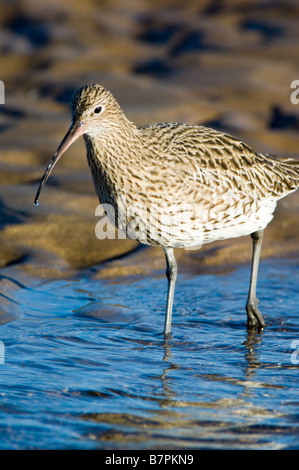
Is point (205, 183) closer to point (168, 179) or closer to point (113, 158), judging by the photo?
point (168, 179)

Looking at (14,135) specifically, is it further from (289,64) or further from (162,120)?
A: (289,64)

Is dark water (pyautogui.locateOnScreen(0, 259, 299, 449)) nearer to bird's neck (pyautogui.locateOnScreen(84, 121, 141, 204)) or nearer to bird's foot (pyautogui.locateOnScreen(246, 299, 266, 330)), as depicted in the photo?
bird's foot (pyautogui.locateOnScreen(246, 299, 266, 330))

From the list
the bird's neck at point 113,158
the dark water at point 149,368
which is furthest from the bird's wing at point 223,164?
the dark water at point 149,368

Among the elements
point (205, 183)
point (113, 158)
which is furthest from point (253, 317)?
point (113, 158)

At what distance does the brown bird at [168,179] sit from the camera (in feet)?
20.6

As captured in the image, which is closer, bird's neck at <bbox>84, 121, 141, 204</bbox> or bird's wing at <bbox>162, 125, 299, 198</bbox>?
bird's neck at <bbox>84, 121, 141, 204</bbox>

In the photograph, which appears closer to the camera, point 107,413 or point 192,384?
point 107,413

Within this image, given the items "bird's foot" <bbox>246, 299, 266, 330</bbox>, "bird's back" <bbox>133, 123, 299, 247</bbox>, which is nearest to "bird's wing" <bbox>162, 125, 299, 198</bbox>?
"bird's back" <bbox>133, 123, 299, 247</bbox>

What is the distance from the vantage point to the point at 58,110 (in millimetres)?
11727

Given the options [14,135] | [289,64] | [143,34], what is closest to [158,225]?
[14,135]

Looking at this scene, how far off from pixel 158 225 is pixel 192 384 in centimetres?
133

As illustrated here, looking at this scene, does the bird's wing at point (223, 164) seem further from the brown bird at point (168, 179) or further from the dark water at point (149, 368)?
the dark water at point (149, 368)

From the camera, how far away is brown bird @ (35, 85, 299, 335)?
629 cm

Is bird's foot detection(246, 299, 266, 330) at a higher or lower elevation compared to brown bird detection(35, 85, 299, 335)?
lower
